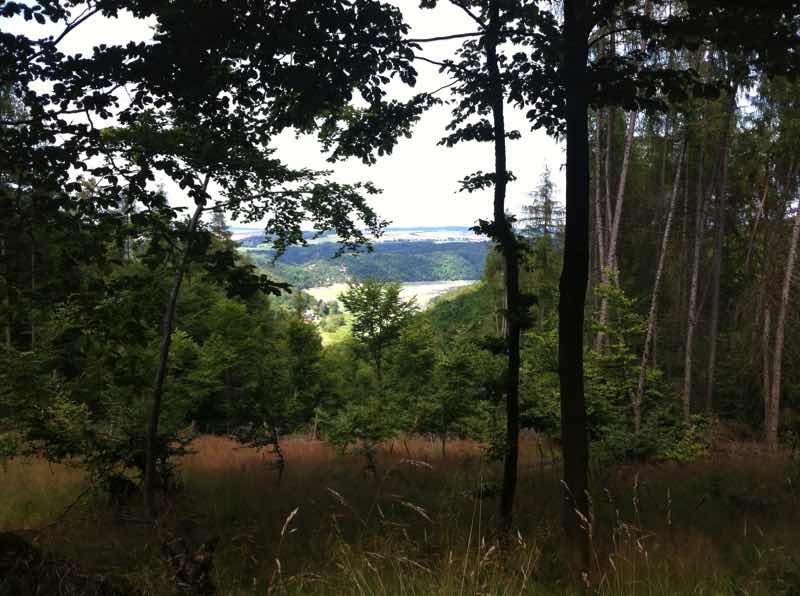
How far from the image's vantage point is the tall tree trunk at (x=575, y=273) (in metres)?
3.83

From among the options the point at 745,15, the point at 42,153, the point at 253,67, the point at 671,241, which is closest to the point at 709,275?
the point at 671,241

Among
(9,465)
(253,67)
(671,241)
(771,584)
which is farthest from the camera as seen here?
(671,241)

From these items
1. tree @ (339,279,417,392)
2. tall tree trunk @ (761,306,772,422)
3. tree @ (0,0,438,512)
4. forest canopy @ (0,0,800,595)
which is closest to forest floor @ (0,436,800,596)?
forest canopy @ (0,0,800,595)

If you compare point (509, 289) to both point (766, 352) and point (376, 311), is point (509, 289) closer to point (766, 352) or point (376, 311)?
point (766, 352)

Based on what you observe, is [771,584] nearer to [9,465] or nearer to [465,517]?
[465,517]

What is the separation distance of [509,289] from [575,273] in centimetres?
247

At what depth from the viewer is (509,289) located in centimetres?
641

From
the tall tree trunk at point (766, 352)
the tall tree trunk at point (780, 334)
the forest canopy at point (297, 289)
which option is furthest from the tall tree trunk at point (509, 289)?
the tall tree trunk at point (766, 352)

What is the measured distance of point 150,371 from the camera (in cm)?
969

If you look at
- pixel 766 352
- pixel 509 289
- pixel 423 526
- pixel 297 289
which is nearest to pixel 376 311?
pixel 766 352

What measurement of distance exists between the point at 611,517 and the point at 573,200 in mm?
4870

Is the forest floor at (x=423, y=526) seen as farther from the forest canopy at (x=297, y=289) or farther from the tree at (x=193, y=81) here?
the tree at (x=193, y=81)

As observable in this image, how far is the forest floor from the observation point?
2816 mm

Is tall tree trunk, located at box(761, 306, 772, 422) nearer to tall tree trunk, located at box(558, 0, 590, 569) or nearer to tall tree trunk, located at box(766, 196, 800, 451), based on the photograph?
tall tree trunk, located at box(766, 196, 800, 451)
